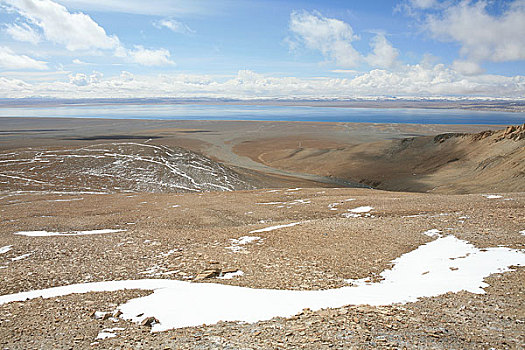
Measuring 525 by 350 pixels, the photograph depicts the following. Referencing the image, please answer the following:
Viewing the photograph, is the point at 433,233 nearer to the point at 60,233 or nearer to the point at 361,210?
the point at 361,210

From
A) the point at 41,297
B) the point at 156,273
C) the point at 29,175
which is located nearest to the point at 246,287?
the point at 156,273

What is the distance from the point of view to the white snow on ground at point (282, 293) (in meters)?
9.23

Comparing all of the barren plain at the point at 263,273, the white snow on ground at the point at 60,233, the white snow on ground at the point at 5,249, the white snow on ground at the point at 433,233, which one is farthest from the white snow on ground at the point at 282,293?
the white snow on ground at the point at 60,233

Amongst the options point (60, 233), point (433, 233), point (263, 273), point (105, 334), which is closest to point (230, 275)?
point (263, 273)

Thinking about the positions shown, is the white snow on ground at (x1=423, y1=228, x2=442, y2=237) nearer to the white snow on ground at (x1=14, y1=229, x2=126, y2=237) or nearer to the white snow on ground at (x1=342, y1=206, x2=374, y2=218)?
the white snow on ground at (x1=342, y1=206, x2=374, y2=218)

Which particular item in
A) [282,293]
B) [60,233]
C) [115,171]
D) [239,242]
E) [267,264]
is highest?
[282,293]

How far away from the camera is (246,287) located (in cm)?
1101

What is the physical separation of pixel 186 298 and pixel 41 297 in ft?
15.5

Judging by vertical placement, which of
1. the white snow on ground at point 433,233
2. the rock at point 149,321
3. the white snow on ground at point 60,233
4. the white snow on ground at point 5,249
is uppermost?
the rock at point 149,321

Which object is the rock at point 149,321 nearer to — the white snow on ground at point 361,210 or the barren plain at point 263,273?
the barren plain at point 263,273

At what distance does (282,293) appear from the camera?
10391 mm

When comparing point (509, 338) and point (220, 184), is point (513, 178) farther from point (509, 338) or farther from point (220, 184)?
point (509, 338)

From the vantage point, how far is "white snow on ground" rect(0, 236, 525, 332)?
30.3 feet

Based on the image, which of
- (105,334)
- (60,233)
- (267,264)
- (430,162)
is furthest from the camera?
(430,162)
